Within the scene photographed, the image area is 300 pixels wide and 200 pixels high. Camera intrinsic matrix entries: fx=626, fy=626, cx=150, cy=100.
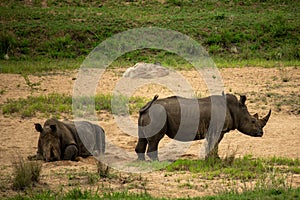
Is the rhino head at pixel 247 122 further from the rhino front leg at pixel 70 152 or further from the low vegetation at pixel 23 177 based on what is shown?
the low vegetation at pixel 23 177

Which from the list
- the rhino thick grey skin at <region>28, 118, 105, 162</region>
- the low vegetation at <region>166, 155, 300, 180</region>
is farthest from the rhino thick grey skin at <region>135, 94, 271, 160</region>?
the rhino thick grey skin at <region>28, 118, 105, 162</region>

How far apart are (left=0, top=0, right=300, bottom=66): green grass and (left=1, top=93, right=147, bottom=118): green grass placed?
8.13 m

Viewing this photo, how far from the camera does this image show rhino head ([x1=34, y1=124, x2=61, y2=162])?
11.2 metres

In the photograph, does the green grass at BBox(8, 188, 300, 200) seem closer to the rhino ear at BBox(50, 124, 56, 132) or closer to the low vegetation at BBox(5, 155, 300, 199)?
the low vegetation at BBox(5, 155, 300, 199)

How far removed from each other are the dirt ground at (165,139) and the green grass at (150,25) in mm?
4700

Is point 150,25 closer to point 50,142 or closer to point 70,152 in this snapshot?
point 70,152

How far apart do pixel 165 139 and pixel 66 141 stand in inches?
120

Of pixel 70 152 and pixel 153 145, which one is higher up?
pixel 153 145

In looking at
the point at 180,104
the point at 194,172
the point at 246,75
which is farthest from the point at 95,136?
the point at 246,75

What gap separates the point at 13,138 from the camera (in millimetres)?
13406

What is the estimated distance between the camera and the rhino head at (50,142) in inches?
441

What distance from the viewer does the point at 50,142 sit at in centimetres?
1123

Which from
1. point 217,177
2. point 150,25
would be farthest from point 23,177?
point 150,25

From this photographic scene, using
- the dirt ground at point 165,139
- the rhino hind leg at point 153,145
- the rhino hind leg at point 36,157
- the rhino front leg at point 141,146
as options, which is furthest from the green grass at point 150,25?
the rhino hind leg at point 36,157
